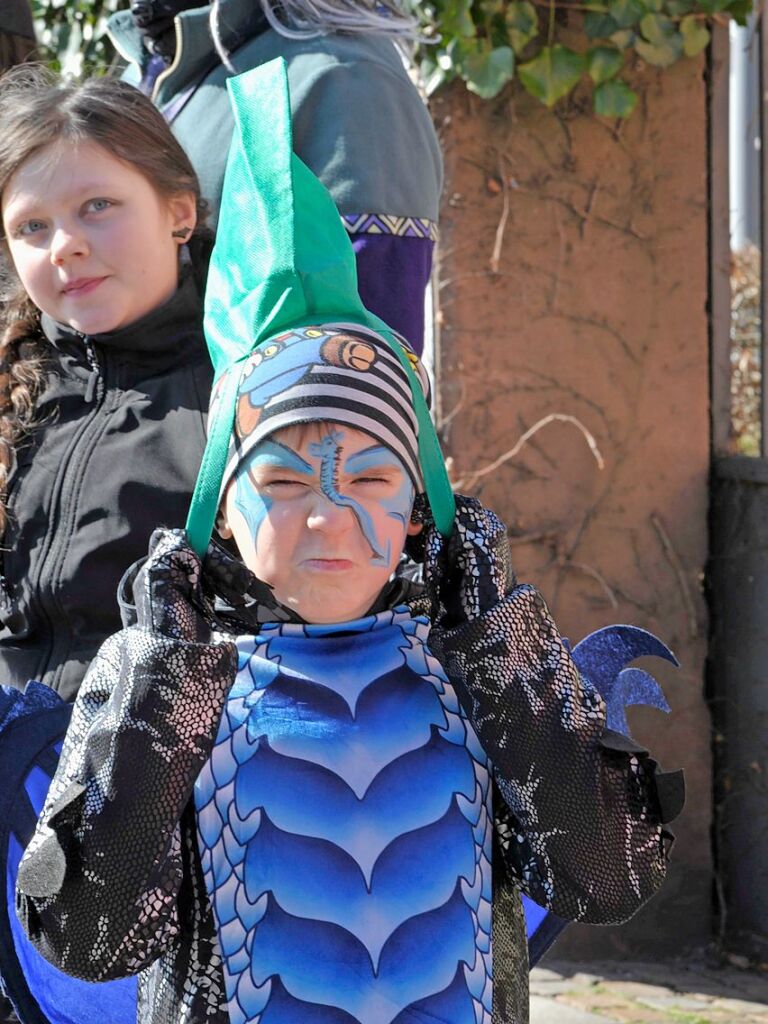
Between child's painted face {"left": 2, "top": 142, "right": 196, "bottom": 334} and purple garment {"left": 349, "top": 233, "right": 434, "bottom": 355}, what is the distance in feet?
1.27

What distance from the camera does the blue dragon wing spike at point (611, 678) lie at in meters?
1.91

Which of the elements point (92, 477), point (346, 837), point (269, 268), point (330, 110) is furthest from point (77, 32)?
point (346, 837)

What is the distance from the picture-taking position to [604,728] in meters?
1.73

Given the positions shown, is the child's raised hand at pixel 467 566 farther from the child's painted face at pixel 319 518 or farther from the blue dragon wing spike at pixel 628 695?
the blue dragon wing spike at pixel 628 695

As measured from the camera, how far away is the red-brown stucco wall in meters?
4.14

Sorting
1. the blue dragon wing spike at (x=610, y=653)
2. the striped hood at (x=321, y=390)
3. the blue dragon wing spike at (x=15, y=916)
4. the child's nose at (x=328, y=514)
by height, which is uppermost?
the striped hood at (x=321, y=390)

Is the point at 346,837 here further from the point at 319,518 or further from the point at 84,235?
the point at 84,235

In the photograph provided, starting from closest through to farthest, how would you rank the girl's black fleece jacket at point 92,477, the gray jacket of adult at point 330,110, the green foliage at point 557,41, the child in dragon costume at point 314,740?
the child in dragon costume at point 314,740 < the girl's black fleece jacket at point 92,477 < the gray jacket of adult at point 330,110 < the green foliage at point 557,41

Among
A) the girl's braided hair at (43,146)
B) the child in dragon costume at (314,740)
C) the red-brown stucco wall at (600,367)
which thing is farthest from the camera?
the red-brown stucco wall at (600,367)

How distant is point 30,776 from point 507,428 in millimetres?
2472

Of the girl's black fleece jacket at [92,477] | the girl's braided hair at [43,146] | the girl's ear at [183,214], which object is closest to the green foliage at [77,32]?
the girl's braided hair at [43,146]

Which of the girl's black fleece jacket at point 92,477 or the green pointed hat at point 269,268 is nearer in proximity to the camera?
the green pointed hat at point 269,268

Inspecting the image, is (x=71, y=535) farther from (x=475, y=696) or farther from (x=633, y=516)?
(x=633, y=516)

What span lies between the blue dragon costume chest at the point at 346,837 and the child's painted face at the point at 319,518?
0.19ft
